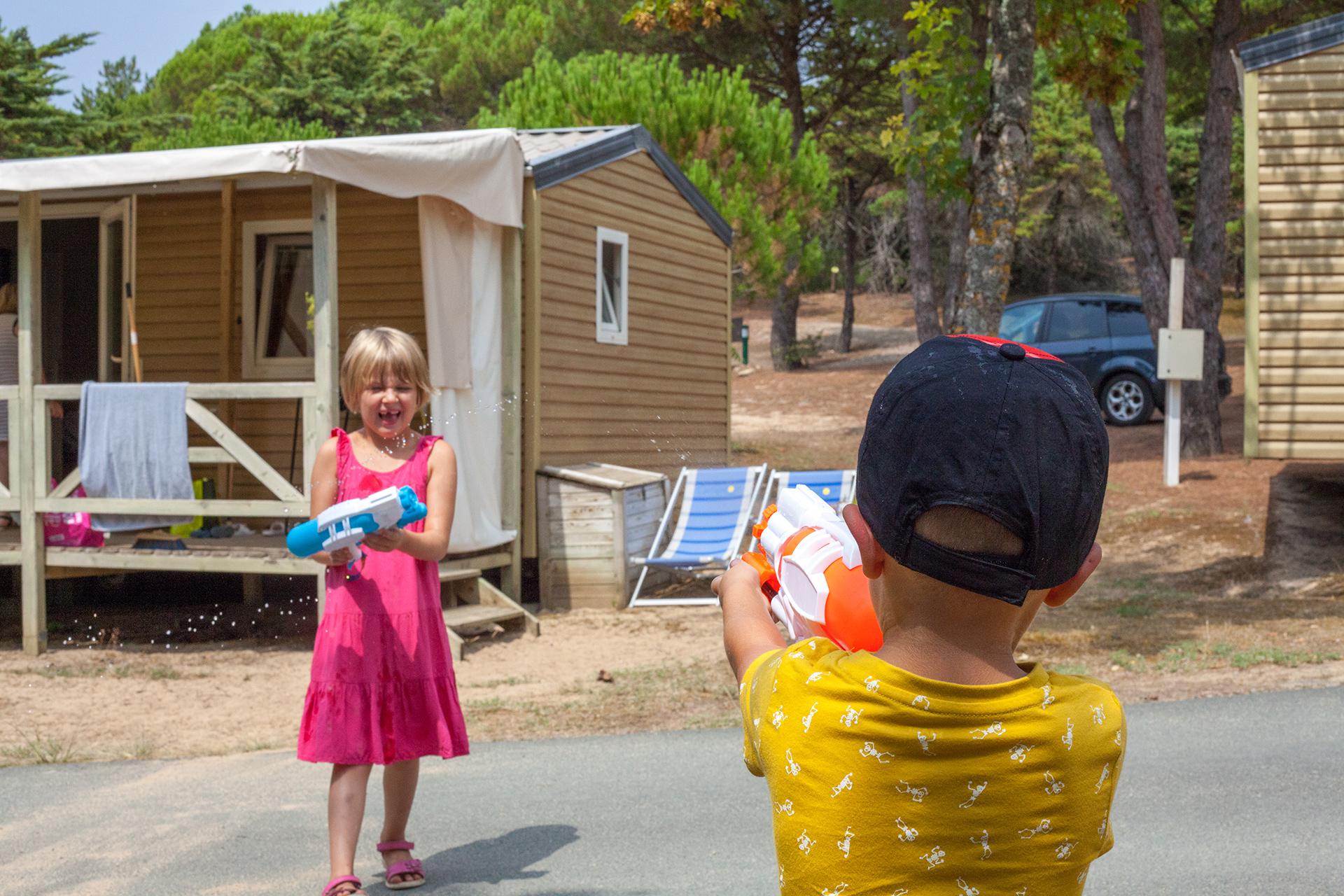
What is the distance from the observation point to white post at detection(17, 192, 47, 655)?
870 centimetres

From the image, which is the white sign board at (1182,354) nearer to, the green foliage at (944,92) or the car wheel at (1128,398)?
the green foliage at (944,92)

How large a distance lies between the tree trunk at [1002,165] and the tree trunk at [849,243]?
26703mm

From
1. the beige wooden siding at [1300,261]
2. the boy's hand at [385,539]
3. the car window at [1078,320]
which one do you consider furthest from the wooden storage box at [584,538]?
the car window at [1078,320]

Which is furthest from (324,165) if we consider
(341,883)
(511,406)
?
(341,883)

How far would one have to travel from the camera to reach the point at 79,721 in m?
6.86

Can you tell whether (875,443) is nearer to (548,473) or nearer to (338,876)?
(338,876)

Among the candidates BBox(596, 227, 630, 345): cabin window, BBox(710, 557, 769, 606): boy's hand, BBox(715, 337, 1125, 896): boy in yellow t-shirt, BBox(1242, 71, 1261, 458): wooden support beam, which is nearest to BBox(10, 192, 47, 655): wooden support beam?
BBox(596, 227, 630, 345): cabin window

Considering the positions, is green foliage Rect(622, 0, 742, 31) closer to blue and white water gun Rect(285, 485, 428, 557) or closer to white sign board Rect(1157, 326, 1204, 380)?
blue and white water gun Rect(285, 485, 428, 557)

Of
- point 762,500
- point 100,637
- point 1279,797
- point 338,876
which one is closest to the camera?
point 338,876

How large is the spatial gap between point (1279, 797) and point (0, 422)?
882cm

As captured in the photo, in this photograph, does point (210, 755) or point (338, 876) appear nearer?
point (338, 876)

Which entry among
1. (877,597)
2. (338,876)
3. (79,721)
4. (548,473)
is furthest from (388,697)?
(548,473)

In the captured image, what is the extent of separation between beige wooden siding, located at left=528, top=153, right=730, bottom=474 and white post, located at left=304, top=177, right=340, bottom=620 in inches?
93.1

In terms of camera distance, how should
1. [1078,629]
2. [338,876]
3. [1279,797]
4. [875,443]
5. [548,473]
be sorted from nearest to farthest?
[875,443] → [338,876] → [1279,797] → [1078,629] → [548,473]
